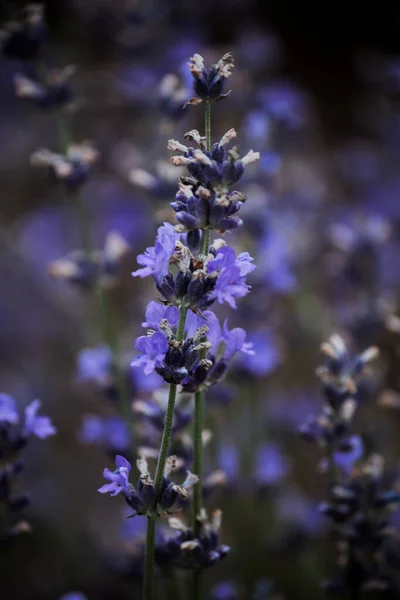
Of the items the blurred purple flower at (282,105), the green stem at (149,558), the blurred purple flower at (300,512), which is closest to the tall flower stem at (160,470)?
the green stem at (149,558)

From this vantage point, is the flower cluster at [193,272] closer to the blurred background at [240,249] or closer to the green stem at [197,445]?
the green stem at [197,445]

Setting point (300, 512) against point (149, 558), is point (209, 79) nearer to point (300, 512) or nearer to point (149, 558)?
point (149, 558)

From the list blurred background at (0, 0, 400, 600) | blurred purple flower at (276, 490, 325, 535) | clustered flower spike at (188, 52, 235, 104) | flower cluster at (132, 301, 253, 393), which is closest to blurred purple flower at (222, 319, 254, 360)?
flower cluster at (132, 301, 253, 393)

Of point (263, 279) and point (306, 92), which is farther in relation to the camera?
point (306, 92)

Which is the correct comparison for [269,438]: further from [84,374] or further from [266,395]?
[84,374]

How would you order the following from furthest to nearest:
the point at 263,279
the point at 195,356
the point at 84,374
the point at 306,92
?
1. the point at 306,92
2. the point at 263,279
3. the point at 84,374
4. the point at 195,356

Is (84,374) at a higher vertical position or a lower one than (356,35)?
lower

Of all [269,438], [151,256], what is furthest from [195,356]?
[269,438]

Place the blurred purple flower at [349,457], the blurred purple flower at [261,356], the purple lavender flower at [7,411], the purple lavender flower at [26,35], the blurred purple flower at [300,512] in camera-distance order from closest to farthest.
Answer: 1. the purple lavender flower at [7,411]
2. the blurred purple flower at [349,457]
3. the purple lavender flower at [26,35]
4. the blurred purple flower at [261,356]
5. the blurred purple flower at [300,512]
